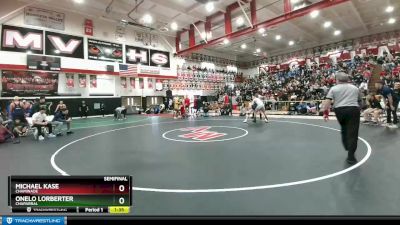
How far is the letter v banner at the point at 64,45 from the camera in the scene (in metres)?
16.8

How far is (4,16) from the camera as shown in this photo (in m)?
14.8

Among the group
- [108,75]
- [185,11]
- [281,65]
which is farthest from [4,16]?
[281,65]

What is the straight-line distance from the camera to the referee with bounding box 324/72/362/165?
14.3 ft

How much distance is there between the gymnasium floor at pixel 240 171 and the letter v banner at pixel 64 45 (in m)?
12.9

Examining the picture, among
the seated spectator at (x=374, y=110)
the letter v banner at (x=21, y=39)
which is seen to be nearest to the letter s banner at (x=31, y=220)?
the seated spectator at (x=374, y=110)

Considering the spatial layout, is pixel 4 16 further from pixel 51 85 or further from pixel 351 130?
pixel 351 130

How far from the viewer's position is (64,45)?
17484 millimetres

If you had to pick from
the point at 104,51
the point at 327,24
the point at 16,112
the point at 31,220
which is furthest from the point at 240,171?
the point at 327,24

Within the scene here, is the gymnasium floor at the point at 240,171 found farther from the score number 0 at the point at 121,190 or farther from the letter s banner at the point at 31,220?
the letter s banner at the point at 31,220

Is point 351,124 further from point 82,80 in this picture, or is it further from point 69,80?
point 82,80

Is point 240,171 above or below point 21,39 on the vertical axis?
below

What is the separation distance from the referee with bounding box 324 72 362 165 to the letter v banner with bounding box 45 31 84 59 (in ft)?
60.3

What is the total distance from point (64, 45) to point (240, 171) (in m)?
18.2

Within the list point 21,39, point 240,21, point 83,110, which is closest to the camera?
point 21,39
